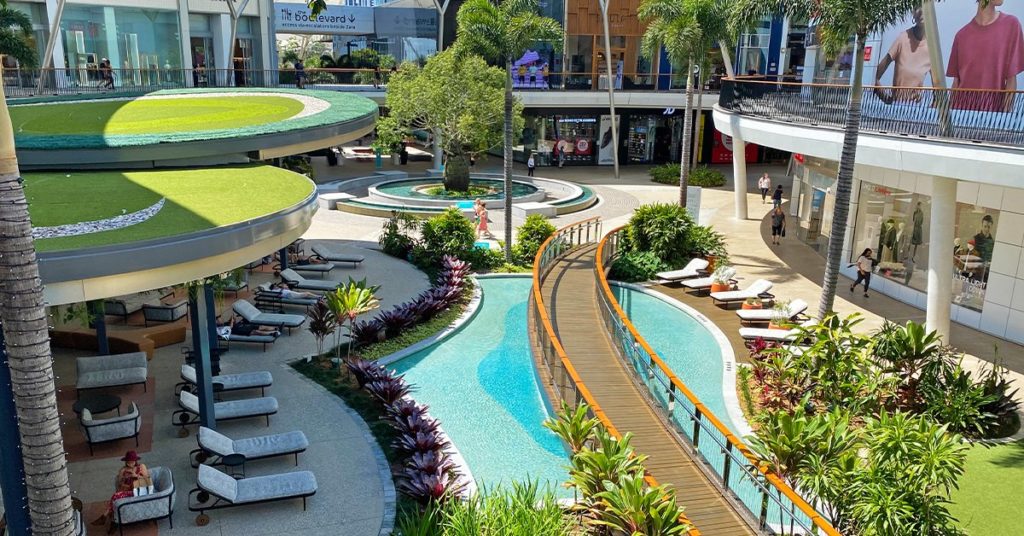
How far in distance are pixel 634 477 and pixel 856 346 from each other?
20.6ft

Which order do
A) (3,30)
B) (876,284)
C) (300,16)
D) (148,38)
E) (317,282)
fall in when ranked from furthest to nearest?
(300,16), (148,38), (3,30), (876,284), (317,282)

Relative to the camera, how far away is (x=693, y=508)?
32.7ft

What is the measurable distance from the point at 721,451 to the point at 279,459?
21.6 feet

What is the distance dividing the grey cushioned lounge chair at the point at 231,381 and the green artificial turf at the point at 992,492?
11.0 meters

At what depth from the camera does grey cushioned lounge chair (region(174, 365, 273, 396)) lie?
1401 centimetres

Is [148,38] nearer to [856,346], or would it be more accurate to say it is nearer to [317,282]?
[317,282]

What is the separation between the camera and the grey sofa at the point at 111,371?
13.9m

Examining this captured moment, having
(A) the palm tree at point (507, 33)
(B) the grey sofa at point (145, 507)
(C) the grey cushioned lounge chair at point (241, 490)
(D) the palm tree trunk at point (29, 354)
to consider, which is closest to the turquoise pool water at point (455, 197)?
(A) the palm tree at point (507, 33)

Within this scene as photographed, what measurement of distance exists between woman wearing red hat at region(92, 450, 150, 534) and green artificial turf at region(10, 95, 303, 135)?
29.9ft

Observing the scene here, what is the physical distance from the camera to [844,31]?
15.1 m

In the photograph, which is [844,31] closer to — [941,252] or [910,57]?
[941,252]

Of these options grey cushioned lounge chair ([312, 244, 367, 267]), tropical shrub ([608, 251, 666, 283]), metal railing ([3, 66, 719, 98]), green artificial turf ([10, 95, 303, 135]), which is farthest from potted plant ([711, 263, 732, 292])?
metal railing ([3, 66, 719, 98])

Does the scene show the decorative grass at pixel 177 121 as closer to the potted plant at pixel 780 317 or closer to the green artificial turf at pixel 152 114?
the green artificial turf at pixel 152 114

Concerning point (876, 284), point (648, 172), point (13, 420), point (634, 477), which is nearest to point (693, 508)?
point (634, 477)
